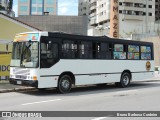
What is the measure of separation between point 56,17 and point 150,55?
48.6 metres

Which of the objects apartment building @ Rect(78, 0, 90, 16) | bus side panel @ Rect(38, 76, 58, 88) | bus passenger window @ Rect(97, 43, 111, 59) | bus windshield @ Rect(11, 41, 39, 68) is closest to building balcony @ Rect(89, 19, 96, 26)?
apartment building @ Rect(78, 0, 90, 16)

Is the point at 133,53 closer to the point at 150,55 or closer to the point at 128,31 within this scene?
the point at 150,55

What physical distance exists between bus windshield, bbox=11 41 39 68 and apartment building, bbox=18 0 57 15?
96.8 metres

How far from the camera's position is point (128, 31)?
339 feet

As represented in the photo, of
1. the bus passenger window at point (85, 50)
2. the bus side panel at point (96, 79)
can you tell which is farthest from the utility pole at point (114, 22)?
the bus passenger window at point (85, 50)

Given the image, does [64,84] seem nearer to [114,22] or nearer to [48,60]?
[48,60]

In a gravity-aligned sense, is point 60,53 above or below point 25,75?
above

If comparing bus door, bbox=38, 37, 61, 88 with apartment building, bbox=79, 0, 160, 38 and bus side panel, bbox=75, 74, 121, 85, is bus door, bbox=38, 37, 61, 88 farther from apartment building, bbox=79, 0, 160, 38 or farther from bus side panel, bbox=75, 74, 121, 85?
apartment building, bbox=79, 0, 160, 38

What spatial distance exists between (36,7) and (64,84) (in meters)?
100

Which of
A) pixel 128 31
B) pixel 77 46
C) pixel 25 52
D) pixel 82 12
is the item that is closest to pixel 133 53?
pixel 77 46

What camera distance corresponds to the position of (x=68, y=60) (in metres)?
16.6

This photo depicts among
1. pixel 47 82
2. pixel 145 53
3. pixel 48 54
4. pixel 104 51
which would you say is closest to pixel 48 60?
pixel 48 54

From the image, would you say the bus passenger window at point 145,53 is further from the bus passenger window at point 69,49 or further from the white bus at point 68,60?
the bus passenger window at point 69,49

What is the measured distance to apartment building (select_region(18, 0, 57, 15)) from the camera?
112250mm
